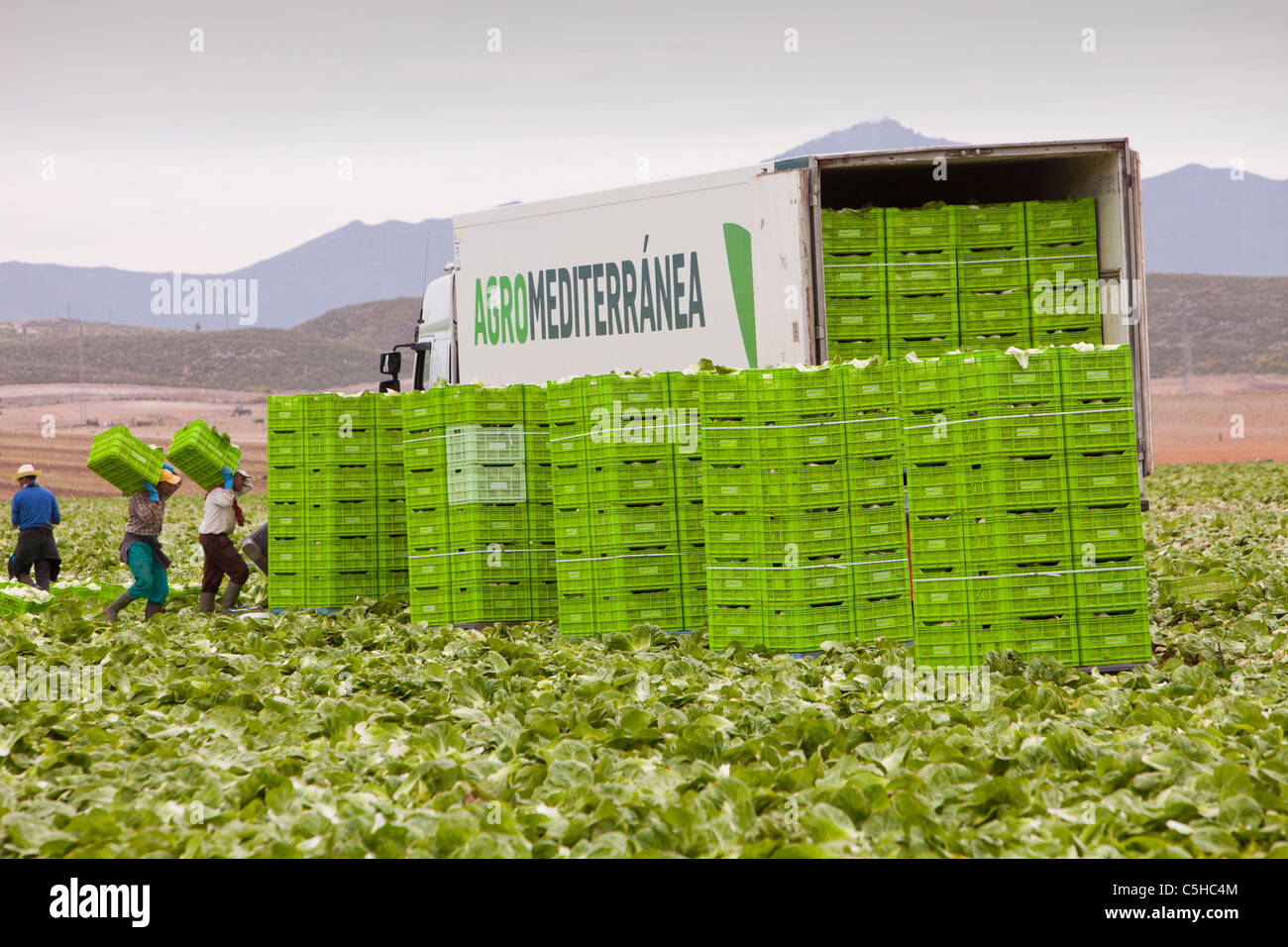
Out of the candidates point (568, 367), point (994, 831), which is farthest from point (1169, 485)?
point (994, 831)

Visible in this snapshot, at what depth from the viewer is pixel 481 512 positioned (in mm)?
10703

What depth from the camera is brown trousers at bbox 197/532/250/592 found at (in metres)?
12.3

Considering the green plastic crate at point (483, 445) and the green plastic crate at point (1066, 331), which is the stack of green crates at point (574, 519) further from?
the green plastic crate at point (1066, 331)

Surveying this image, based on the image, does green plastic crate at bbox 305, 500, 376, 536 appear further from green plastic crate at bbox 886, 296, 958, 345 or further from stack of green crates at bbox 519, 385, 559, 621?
green plastic crate at bbox 886, 296, 958, 345

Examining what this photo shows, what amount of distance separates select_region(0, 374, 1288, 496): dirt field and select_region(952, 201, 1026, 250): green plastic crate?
4071 centimetres

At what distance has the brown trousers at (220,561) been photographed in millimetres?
12273

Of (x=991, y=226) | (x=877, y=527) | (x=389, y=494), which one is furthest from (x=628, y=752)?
(x=991, y=226)

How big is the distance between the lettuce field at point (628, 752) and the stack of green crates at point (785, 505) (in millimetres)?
294

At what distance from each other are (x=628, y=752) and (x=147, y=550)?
7.46 metres

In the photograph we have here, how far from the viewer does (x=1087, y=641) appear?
8086 millimetres

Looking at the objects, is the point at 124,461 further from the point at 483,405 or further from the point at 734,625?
the point at 734,625

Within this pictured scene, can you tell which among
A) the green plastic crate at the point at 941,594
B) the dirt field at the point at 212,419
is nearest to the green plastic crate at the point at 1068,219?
the green plastic crate at the point at 941,594

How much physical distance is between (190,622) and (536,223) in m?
5.95
